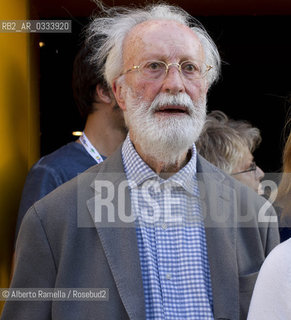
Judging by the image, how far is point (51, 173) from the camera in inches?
101

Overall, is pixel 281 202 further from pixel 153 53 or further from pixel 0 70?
pixel 0 70

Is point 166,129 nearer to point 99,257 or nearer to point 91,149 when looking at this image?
point 99,257

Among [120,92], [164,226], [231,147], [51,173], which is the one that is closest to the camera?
[164,226]

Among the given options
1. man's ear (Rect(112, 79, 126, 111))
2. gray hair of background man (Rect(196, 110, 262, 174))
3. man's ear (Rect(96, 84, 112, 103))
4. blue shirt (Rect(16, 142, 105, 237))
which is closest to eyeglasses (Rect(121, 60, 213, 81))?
man's ear (Rect(112, 79, 126, 111))

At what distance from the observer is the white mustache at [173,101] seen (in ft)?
6.66

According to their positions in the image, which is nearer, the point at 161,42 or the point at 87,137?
the point at 161,42

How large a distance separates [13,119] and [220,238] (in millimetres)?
1383

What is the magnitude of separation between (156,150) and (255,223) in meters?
0.41

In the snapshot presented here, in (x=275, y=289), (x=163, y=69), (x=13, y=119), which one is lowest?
(x=275, y=289)

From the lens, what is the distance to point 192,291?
1.89 m

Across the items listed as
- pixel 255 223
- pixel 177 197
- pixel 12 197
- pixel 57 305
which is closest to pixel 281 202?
pixel 255 223

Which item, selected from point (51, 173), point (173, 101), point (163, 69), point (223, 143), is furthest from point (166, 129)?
point (223, 143)

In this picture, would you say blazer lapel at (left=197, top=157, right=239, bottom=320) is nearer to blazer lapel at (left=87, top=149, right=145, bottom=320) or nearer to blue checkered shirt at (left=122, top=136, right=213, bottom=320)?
A: blue checkered shirt at (left=122, top=136, right=213, bottom=320)

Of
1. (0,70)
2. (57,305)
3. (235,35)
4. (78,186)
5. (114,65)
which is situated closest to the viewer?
(57,305)
